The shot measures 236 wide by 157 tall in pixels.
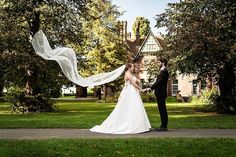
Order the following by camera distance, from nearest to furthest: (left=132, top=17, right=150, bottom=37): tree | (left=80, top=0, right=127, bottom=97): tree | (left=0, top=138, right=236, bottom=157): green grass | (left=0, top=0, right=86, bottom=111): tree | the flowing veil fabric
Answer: (left=0, top=138, right=236, bottom=157): green grass < the flowing veil fabric < (left=0, top=0, right=86, bottom=111): tree < (left=80, top=0, right=127, bottom=97): tree < (left=132, top=17, right=150, bottom=37): tree

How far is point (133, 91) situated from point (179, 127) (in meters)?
2.48

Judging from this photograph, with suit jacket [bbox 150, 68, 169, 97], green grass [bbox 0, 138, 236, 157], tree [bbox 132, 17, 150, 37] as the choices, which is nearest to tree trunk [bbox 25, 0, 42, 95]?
suit jacket [bbox 150, 68, 169, 97]

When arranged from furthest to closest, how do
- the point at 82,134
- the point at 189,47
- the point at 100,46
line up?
the point at 100,46 → the point at 189,47 → the point at 82,134

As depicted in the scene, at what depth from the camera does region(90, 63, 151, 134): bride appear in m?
15.4

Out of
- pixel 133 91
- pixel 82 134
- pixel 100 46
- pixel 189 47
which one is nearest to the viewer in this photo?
pixel 82 134

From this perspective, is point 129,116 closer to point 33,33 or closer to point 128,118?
point 128,118

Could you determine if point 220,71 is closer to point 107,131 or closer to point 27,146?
point 107,131

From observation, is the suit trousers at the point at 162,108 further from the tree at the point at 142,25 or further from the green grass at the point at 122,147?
the tree at the point at 142,25

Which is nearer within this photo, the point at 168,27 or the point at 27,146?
the point at 27,146

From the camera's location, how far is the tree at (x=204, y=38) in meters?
25.7

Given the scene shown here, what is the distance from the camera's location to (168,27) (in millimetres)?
29844

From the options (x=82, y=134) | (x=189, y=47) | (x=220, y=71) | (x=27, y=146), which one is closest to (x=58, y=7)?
(x=189, y=47)

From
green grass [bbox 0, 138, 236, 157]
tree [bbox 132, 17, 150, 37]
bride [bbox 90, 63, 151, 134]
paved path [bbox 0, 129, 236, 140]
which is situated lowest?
green grass [bbox 0, 138, 236, 157]

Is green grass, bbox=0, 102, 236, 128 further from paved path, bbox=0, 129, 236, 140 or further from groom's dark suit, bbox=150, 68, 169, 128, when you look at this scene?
groom's dark suit, bbox=150, 68, 169, 128
